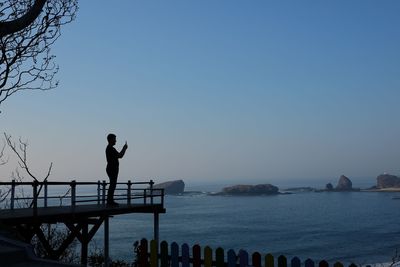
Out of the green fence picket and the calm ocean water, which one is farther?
the calm ocean water

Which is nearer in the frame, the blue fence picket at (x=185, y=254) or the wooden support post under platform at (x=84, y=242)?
the blue fence picket at (x=185, y=254)

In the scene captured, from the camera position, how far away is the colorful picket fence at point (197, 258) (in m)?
10.6

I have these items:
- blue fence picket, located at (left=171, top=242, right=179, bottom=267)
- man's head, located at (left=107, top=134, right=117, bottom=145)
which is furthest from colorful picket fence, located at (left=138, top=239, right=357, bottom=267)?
man's head, located at (left=107, top=134, right=117, bottom=145)

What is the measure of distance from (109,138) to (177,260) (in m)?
5.06

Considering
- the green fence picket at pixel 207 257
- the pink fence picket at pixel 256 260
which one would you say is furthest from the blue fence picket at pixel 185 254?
the pink fence picket at pixel 256 260

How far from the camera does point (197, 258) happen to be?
12.0 meters

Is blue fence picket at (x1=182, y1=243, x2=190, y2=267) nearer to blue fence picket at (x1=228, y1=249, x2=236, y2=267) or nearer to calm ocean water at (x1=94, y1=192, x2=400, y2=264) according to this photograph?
blue fence picket at (x1=228, y1=249, x2=236, y2=267)

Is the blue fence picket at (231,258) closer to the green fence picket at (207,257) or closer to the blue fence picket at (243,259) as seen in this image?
the blue fence picket at (243,259)

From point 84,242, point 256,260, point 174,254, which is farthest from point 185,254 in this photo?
point 84,242

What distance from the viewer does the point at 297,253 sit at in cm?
7156

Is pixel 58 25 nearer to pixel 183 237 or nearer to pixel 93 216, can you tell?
pixel 93 216

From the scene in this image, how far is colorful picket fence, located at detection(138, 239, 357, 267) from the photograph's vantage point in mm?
10570

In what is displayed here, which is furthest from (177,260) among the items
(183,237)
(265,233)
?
(265,233)

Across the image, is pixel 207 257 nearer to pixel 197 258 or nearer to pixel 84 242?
pixel 197 258
